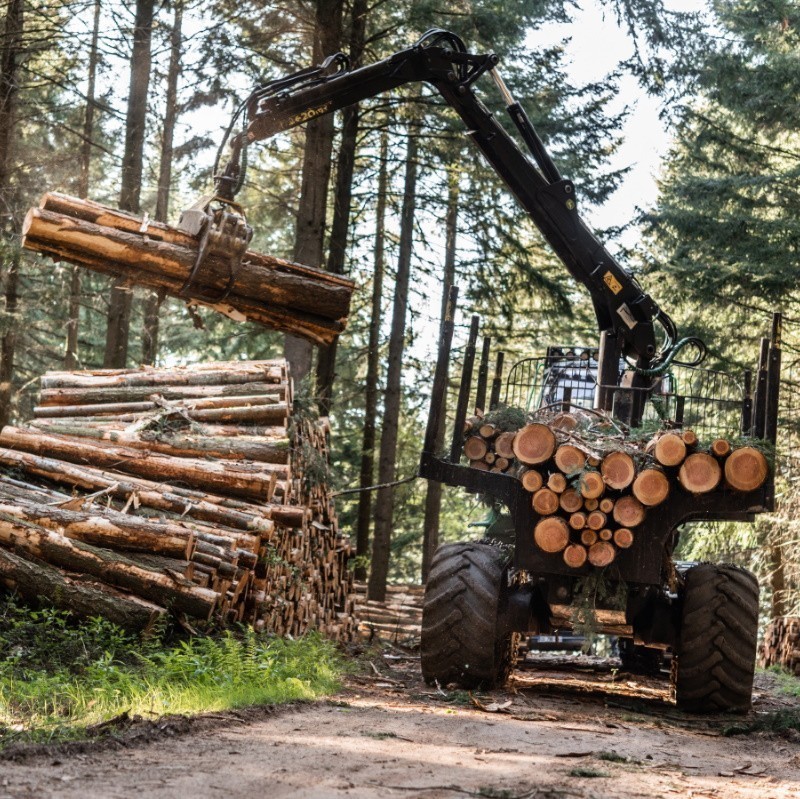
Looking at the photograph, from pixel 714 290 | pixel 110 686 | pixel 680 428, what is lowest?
pixel 110 686

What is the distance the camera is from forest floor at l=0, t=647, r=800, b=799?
391cm

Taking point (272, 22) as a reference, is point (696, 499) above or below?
below

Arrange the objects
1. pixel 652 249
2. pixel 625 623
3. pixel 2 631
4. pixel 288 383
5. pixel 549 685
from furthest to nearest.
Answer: pixel 652 249 < pixel 288 383 < pixel 549 685 < pixel 625 623 < pixel 2 631

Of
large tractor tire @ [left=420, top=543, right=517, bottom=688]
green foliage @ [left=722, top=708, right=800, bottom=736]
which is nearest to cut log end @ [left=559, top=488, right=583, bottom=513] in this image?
large tractor tire @ [left=420, top=543, right=517, bottom=688]

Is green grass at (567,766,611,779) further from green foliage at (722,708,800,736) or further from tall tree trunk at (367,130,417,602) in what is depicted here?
tall tree trunk at (367,130,417,602)

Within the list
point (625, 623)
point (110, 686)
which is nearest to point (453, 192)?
point (625, 623)

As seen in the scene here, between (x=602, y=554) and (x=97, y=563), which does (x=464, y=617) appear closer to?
(x=602, y=554)

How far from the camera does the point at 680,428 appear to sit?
7676mm

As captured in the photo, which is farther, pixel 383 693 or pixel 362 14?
pixel 362 14

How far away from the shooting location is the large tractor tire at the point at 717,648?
298 inches

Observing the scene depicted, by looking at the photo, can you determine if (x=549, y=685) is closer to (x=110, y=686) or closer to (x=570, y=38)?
(x=110, y=686)

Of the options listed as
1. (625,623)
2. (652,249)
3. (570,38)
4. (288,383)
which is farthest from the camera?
(652,249)

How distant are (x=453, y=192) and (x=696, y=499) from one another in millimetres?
12554

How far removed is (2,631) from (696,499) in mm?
4998
